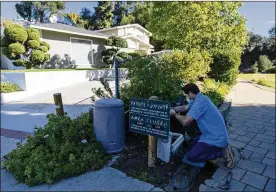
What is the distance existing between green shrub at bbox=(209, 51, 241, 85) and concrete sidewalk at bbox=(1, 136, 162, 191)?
839 centimetres

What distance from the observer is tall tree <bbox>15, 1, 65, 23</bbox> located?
122 feet

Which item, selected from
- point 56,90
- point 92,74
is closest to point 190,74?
point 56,90

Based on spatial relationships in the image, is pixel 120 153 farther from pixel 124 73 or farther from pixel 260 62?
pixel 260 62

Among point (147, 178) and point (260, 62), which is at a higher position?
point (260, 62)

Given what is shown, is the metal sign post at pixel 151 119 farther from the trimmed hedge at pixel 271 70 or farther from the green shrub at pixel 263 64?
the green shrub at pixel 263 64

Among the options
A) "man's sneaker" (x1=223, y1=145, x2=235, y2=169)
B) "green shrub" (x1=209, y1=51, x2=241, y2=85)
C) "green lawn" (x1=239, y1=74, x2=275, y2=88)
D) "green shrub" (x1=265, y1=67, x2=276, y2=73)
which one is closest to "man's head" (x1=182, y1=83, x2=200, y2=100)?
"man's sneaker" (x1=223, y1=145, x2=235, y2=169)

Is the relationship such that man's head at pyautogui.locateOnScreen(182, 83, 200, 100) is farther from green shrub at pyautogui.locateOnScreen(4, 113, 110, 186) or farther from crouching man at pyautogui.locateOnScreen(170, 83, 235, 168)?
green shrub at pyautogui.locateOnScreen(4, 113, 110, 186)

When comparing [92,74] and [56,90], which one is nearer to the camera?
[56,90]

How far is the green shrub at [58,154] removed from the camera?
3.29 metres

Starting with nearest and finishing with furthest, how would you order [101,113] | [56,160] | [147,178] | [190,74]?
[147,178] → [56,160] → [101,113] → [190,74]

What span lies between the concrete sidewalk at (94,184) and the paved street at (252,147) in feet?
3.24

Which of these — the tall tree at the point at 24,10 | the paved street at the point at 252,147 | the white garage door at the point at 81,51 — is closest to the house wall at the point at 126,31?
the white garage door at the point at 81,51

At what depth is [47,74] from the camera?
10.6m

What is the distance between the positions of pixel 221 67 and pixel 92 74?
304 inches
